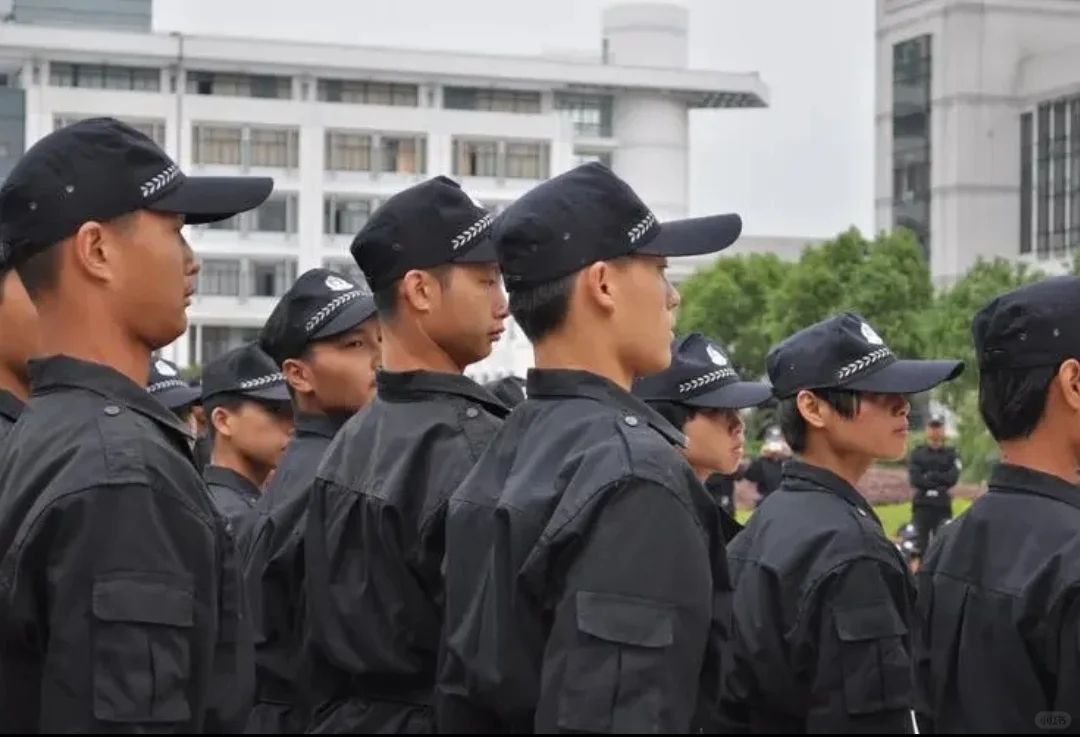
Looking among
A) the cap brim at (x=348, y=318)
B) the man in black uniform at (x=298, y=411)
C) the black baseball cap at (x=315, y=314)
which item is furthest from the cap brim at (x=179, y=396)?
the cap brim at (x=348, y=318)

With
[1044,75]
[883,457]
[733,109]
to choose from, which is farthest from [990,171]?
[883,457]

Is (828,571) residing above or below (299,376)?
below

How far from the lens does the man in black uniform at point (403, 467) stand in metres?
4.23

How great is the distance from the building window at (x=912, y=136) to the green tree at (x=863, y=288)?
67.9ft

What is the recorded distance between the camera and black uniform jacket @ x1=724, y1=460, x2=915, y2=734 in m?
4.45

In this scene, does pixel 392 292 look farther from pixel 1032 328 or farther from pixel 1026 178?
pixel 1026 178

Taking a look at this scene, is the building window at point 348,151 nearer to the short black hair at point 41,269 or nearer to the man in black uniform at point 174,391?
the man in black uniform at point 174,391

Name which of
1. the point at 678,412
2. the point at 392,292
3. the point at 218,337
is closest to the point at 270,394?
the point at 678,412

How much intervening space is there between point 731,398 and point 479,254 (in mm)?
1794

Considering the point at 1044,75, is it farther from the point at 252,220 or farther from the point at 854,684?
the point at 854,684

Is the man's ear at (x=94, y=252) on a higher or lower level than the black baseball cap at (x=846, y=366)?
higher

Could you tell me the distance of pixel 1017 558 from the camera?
4223 mm

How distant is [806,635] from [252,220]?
199ft

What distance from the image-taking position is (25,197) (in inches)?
142
